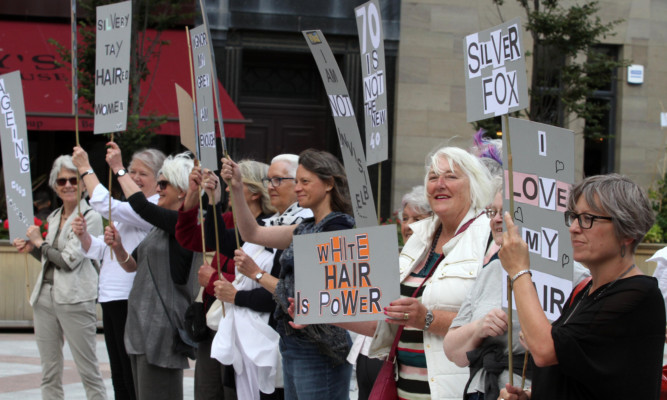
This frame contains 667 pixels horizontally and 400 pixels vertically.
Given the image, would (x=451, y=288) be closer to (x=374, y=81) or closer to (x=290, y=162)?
(x=374, y=81)

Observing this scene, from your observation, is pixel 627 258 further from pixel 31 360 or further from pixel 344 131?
pixel 31 360

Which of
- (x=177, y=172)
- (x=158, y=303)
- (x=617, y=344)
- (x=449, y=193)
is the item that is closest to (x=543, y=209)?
(x=617, y=344)

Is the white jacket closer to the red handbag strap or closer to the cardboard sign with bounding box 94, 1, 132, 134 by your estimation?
the red handbag strap

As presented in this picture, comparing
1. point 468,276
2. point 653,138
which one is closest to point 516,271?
point 468,276

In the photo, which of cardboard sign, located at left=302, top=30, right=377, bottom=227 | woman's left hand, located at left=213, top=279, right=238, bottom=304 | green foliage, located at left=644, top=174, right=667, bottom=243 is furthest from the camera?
green foliage, located at left=644, top=174, right=667, bottom=243

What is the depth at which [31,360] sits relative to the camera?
1002cm

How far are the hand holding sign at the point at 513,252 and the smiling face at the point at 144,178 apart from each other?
13.3ft

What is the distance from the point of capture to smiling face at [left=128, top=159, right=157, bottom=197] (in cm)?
661

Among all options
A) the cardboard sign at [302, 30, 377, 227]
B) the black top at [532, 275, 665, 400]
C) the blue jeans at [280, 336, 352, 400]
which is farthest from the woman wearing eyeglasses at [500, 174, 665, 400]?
the blue jeans at [280, 336, 352, 400]

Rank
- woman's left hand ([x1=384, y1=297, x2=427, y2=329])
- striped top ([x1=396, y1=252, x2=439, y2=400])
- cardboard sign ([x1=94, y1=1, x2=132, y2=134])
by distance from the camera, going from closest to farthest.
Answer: woman's left hand ([x1=384, y1=297, x2=427, y2=329]) < striped top ([x1=396, y1=252, x2=439, y2=400]) < cardboard sign ([x1=94, y1=1, x2=132, y2=134])

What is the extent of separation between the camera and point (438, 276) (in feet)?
13.1

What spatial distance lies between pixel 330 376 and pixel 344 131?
4.47ft

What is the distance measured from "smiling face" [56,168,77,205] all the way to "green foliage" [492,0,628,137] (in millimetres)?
8733

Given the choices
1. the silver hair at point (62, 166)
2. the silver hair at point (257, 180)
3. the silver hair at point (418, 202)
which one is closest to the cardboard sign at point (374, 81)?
the silver hair at point (257, 180)
